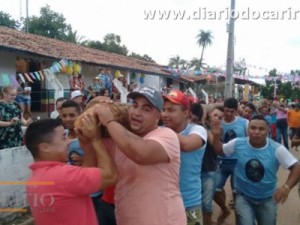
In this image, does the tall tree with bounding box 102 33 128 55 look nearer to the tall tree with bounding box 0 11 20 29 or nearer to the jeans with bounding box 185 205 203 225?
the tall tree with bounding box 0 11 20 29

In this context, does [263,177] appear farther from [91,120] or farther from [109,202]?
[91,120]

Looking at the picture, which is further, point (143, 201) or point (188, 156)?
point (188, 156)

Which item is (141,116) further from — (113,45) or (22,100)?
(113,45)

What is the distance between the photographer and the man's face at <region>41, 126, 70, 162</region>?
1.92 metres

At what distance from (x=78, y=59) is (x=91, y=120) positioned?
11.9 metres

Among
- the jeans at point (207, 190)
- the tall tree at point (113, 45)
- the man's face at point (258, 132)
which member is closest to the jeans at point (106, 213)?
the man's face at point (258, 132)

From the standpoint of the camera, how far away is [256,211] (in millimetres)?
3496

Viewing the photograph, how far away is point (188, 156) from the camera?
3119 mm

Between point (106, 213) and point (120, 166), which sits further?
point (106, 213)

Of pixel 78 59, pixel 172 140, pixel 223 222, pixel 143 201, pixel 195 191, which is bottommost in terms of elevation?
pixel 223 222

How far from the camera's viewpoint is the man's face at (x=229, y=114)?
522 centimetres

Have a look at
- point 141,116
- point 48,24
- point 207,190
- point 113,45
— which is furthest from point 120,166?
point 113,45

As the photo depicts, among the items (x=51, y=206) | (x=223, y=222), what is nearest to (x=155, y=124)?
(x=51, y=206)

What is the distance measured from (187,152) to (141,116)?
93 cm
